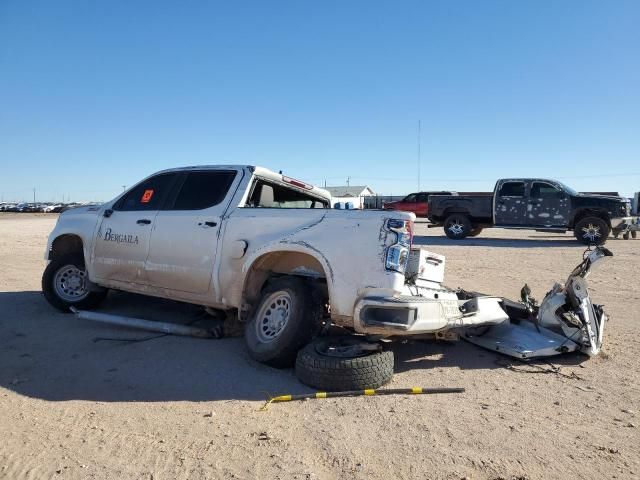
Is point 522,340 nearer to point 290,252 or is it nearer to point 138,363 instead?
point 290,252

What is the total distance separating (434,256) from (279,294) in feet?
5.09

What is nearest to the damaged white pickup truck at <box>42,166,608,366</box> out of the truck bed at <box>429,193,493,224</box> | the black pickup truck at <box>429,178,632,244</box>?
the black pickup truck at <box>429,178,632,244</box>

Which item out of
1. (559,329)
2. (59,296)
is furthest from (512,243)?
(59,296)

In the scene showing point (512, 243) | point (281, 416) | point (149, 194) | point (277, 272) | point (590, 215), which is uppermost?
point (149, 194)

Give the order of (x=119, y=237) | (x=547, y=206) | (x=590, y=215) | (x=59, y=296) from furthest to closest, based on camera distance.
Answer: (x=547, y=206) < (x=590, y=215) < (x=59, y=296) < (x=119, y=237)

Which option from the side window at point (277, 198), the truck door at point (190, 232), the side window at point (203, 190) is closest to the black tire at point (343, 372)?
the truck door at point (190, 232)

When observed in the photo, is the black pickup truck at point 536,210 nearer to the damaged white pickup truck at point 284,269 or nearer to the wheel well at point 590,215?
the wheel well at point 590,215

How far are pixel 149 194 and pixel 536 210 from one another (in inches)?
562

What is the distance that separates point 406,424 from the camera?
3486 millimetres

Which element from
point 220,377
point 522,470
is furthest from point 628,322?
point 220,377

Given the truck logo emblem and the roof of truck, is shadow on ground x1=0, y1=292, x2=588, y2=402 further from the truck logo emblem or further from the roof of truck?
the roof of truck

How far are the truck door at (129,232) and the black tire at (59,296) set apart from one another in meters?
0.55

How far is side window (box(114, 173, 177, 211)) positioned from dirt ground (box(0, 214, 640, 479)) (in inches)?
57.5

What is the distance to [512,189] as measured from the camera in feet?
57.2
